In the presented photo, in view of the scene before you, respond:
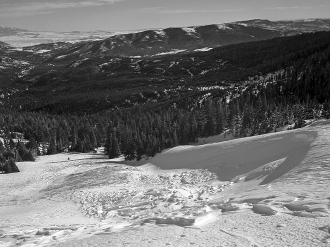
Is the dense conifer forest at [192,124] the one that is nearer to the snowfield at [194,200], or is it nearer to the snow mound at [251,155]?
the snow mound at [251,155]

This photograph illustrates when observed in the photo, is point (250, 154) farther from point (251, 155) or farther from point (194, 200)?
point (194, 200)

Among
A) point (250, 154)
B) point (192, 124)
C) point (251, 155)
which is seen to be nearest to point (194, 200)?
point (251, 155)

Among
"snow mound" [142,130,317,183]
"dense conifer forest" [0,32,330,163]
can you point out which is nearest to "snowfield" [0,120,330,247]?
"snow mound" [142,130,317,183]

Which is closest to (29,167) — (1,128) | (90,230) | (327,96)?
(90,230)

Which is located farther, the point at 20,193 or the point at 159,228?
the point at 20,193

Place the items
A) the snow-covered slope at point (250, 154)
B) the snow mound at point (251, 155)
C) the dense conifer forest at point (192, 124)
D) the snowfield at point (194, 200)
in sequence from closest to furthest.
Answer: the snowfield at point (194, 200) → the snow mound at point (251, 155) → the snow-covered slope at point (250, 154) → the dense conifer forest at point (192, 124)

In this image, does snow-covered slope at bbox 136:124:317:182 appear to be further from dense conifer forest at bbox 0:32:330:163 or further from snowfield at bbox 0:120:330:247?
dense conifer forest at bbox 0:32:330:163

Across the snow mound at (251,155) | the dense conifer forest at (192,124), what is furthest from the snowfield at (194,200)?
the dense conifer forest at (192,124)

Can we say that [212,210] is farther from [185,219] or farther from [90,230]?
[90,230]
